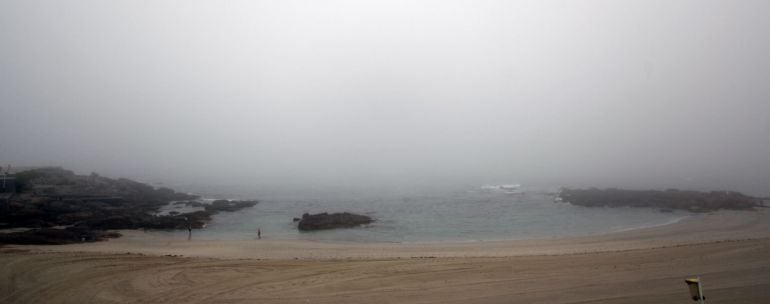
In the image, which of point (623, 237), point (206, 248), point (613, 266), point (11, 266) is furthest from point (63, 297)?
point (623, 237)

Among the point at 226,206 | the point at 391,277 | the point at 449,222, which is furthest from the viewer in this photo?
the point at 226,206

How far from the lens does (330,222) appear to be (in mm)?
30172

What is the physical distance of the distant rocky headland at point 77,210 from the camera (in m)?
22.3

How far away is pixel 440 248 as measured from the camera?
20.0 m

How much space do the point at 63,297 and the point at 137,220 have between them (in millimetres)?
20911

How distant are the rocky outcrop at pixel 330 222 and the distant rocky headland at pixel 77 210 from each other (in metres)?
8.10

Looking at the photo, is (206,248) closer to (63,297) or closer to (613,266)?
(63,297)

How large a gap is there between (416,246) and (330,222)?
436 inches

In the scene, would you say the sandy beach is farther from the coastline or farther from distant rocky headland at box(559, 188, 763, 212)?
distant rocky headland at box(559, 188, 763, 212)

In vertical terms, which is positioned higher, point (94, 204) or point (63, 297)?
point (94, 204)

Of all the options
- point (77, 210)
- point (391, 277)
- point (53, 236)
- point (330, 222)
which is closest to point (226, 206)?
point (77, 210)

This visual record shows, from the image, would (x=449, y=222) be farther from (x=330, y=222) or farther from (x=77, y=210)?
(x=77, y=210)

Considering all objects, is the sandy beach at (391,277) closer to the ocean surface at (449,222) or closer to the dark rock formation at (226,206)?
the ocean surface at (449,222)

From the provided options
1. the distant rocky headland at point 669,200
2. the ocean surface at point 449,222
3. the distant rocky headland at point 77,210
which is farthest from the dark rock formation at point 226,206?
the distant rocky headland at point 669,200
